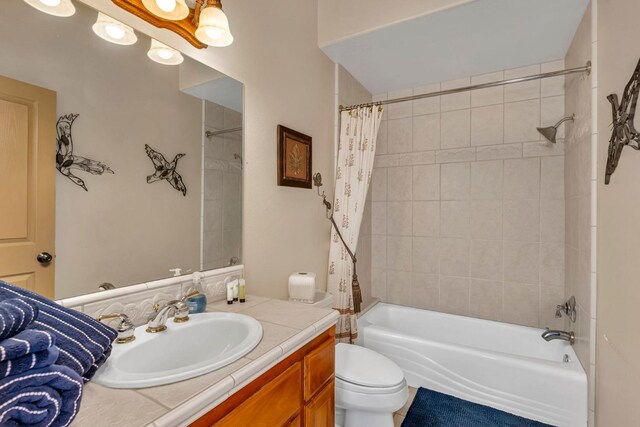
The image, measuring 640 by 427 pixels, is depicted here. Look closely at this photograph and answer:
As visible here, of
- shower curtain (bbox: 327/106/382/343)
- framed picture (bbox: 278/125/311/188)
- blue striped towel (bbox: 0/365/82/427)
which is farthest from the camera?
shower curtain (bbox: 327/106/382/343)

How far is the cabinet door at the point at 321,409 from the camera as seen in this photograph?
3.56ft

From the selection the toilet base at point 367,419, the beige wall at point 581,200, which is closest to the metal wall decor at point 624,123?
the beige wall at point 581,200

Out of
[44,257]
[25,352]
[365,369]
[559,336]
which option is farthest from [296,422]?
[559,336]

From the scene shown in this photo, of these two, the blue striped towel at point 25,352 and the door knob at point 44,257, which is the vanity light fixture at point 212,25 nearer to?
the door knob at point 44,257

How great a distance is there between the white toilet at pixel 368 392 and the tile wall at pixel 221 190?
83 centimetres

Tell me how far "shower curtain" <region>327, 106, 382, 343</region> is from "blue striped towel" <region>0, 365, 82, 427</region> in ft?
5.75

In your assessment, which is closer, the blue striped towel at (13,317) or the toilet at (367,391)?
the blue striped towel at (13,317)

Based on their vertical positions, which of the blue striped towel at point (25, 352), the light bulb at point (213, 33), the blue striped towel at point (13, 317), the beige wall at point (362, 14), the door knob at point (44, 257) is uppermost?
the beige wall at point (362, 14)

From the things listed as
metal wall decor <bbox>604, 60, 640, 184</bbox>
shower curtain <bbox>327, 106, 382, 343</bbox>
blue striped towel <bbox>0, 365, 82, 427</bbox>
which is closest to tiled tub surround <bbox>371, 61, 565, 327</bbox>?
shower curtain <bbox>327, 106, 382, 343</bbox>

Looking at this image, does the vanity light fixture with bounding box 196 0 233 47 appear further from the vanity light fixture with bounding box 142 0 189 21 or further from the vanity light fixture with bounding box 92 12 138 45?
the vanity light fixture with bounding box 92 12 138 45

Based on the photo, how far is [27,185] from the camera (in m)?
0.86

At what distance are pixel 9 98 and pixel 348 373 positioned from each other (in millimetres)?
1691

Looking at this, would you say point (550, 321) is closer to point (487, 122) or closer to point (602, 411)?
point (602, 411)

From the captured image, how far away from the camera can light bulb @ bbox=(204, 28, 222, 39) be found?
122 centimetres
